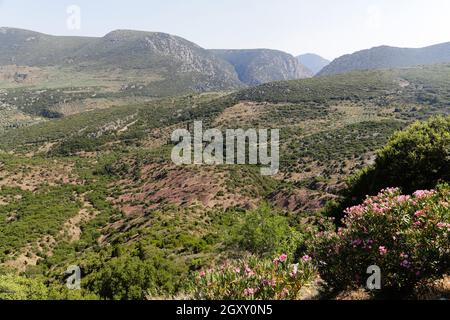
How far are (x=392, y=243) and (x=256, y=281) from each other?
125 inches

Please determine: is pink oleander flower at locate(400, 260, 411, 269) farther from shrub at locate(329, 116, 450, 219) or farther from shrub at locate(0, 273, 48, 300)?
shrub at locate(0, 273, 48, 300)

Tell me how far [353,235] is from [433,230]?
71.6 inches

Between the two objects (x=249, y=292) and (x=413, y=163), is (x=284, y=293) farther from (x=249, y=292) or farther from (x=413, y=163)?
(x=413, y=163)

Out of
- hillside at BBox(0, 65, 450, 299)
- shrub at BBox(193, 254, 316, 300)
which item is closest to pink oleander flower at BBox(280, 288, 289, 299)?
shrub at BBox(193, 254, 316, 300)

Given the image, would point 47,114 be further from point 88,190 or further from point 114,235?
point 114,235

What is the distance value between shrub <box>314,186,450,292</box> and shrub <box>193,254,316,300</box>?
0.95m

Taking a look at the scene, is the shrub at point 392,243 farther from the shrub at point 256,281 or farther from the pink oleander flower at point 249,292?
the pink oleander flower at point 249,292

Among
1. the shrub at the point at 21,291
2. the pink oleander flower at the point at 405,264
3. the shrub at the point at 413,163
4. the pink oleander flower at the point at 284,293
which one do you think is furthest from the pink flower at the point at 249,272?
the shrub at the point at 21,291

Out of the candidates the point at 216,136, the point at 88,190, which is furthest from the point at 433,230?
the point at 216,136

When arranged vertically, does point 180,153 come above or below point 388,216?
below

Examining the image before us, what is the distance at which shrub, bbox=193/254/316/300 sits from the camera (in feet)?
24.8

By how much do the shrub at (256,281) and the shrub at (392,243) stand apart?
0.95m

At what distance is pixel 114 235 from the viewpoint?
40312mm

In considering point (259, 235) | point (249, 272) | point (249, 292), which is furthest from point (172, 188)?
point (249, 292)
